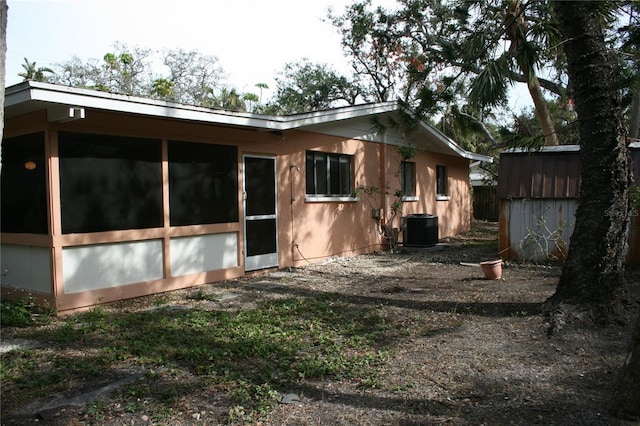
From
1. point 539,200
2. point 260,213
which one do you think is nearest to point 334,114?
point 260,213

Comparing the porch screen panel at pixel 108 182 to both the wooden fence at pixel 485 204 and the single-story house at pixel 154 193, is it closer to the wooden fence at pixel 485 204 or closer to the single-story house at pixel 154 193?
the single-story house at pixel 154 193

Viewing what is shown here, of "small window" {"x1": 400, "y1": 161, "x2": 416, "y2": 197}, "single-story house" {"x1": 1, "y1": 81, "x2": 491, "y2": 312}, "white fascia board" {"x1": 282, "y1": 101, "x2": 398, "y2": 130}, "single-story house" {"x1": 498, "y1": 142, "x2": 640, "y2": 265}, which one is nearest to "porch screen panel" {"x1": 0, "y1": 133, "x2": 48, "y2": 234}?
"single-story house" {"x1": 1, "y1": 81, "x2": 491, "y2": 312}

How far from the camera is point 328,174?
1070 cm

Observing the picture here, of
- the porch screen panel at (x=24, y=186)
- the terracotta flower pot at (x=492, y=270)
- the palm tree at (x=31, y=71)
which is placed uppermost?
the palm tree at (x=31, y=71)

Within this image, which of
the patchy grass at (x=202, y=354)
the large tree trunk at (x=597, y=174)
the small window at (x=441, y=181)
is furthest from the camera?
the small window at (x=441, y=181)

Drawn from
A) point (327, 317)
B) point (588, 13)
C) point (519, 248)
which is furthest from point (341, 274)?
point (588, 13)

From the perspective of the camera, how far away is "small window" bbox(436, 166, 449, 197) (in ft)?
52.0

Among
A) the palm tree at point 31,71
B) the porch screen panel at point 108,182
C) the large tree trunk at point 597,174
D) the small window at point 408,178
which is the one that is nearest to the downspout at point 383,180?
the small window at point 408,178

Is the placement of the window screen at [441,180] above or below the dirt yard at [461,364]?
above

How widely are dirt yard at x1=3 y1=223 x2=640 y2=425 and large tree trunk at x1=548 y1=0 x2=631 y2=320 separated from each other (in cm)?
44

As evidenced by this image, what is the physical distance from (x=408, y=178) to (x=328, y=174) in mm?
4020

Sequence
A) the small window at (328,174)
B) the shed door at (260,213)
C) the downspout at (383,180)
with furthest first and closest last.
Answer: the downspout at (383,180) < the small window at (328,174) < the shed door at (260,213)

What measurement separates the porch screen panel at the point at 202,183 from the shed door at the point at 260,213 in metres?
0.37

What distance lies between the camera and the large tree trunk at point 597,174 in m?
5.20
